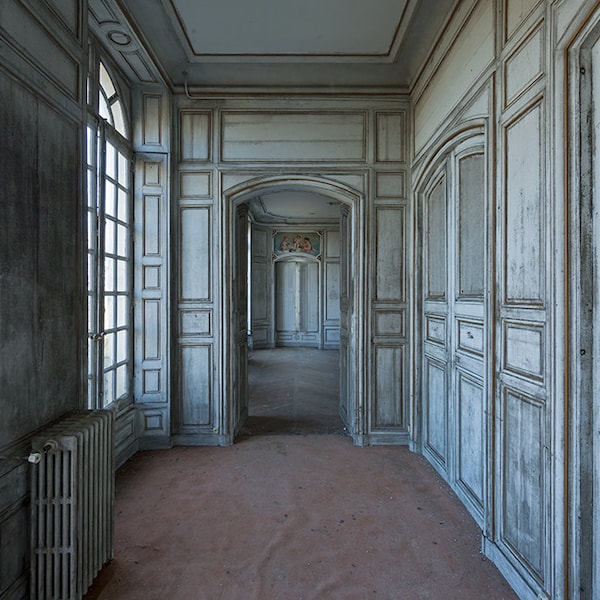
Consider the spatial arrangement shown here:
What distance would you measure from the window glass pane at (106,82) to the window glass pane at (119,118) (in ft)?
0.33

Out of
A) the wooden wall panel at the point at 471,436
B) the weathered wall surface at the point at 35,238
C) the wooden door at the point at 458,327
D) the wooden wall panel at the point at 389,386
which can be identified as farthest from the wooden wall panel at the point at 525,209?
the weathered wall surface at the point at 35,238

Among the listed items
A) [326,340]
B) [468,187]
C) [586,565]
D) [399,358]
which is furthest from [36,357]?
[326,340]

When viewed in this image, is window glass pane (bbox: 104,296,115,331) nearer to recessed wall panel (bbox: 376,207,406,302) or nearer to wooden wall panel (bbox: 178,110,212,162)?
wooden wall panel (bbox: 178,110,212,162)

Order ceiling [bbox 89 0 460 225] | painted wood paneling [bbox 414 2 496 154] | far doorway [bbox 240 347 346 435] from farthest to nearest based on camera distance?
far doorway [bbox 240 347 346 435], ceiling [bbox 89 0 460 225], painted wood paneling [bbox 414 2 496 154]

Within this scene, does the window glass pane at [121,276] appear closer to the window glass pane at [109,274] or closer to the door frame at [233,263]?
the window glass pane at [109,274]

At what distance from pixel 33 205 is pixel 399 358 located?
10.5ft

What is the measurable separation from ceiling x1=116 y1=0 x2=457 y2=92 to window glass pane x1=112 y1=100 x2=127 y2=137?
0.51m

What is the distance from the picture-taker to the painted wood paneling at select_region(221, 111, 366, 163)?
3883 millimetres

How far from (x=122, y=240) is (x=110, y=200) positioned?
400 millimetres

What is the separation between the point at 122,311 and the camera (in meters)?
3.55

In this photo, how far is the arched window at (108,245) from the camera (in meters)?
2.94

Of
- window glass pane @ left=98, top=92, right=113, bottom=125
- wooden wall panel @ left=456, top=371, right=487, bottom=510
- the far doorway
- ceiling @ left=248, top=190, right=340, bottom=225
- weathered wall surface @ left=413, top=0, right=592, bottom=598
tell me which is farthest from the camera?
ceiling @ left=248, top=190, right=340, bottom=225

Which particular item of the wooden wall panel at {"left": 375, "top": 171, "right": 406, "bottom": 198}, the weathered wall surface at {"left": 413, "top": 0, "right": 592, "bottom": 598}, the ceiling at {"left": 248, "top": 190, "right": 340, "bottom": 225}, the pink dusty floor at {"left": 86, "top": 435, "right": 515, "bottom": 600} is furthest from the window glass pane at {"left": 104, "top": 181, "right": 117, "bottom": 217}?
the ceiling at {"left": 248, "top": 190, "right": 340, "bottom": 225}

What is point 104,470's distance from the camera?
205cm
